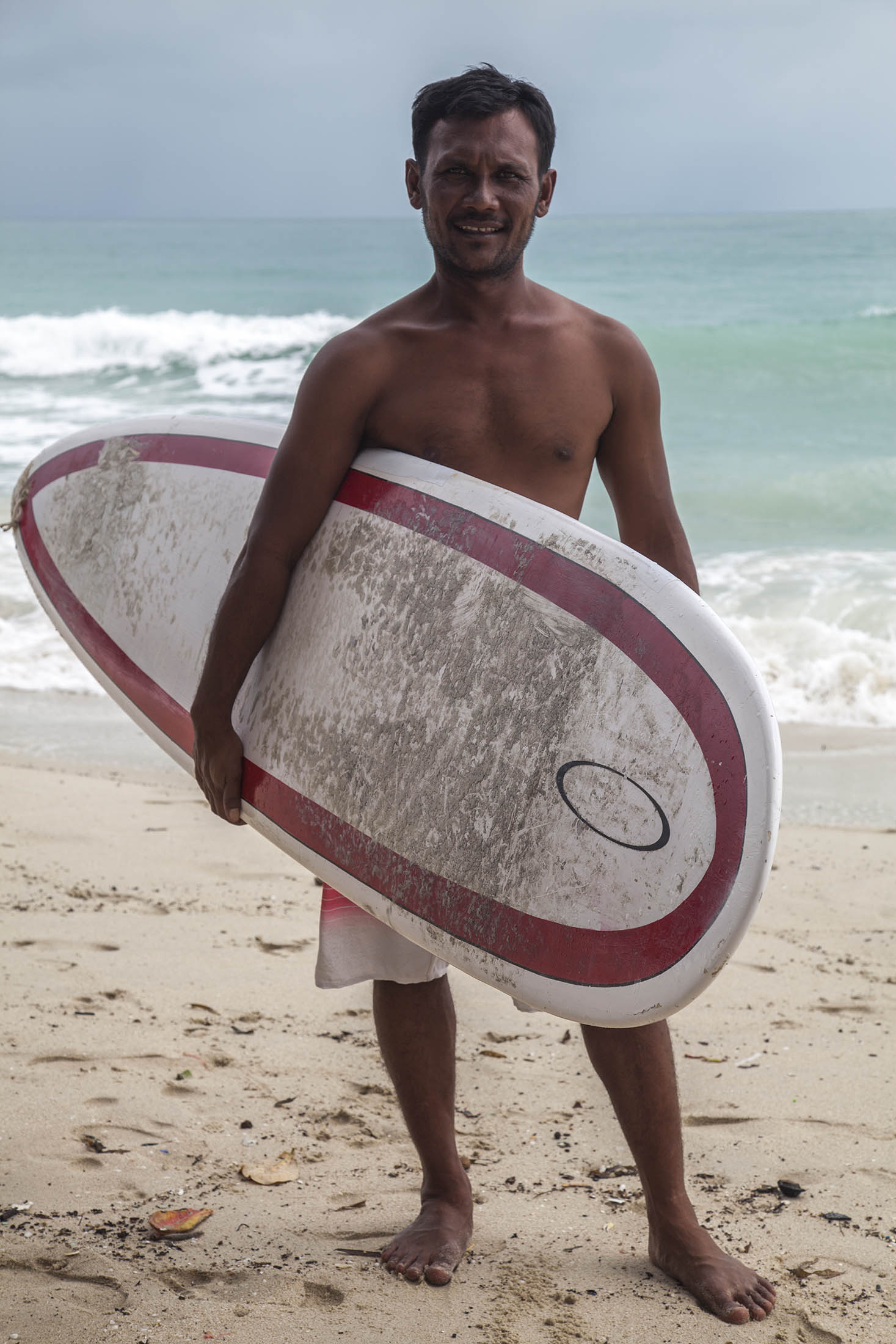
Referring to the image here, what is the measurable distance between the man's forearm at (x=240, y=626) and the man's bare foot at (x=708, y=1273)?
1.13 meters

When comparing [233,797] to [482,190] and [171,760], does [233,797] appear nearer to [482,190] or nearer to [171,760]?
[482,190]

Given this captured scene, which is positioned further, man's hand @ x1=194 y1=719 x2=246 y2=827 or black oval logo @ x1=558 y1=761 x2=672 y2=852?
man's hand @ x1=194 y1=719 x2=246 y2=827

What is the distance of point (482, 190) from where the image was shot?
1.70 meters

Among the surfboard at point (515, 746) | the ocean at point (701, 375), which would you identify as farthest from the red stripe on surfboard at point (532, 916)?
the ocean at point (701, 375)

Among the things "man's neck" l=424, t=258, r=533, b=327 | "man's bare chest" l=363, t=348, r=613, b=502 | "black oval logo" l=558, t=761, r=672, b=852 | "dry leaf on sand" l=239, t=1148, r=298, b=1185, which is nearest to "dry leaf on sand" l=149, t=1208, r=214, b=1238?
"dry leaf on sand" l=239, t=1148, r=298, b=1185

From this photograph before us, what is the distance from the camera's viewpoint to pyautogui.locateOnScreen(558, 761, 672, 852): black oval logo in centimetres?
156

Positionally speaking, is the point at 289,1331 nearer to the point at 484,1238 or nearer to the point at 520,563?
the point at 484,1238

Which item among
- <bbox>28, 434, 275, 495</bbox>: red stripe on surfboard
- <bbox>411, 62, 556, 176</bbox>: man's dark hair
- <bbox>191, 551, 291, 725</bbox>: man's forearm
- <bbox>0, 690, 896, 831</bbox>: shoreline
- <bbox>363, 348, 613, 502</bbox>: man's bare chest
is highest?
<bbox>411, 62, 556, 176</bbox>: man's dark hair

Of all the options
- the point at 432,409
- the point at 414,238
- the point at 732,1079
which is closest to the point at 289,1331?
the point at 732,1079

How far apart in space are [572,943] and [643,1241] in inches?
29.5

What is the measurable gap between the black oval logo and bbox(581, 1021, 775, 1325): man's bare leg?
1.41 ft

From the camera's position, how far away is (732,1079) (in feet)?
8.39

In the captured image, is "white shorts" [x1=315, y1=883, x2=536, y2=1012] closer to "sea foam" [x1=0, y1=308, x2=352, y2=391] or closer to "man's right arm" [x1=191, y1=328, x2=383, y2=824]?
"man's right arm" [x1=191, y1=328, x2=383, y2=824]

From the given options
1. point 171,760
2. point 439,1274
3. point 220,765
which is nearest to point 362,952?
point 220,765
